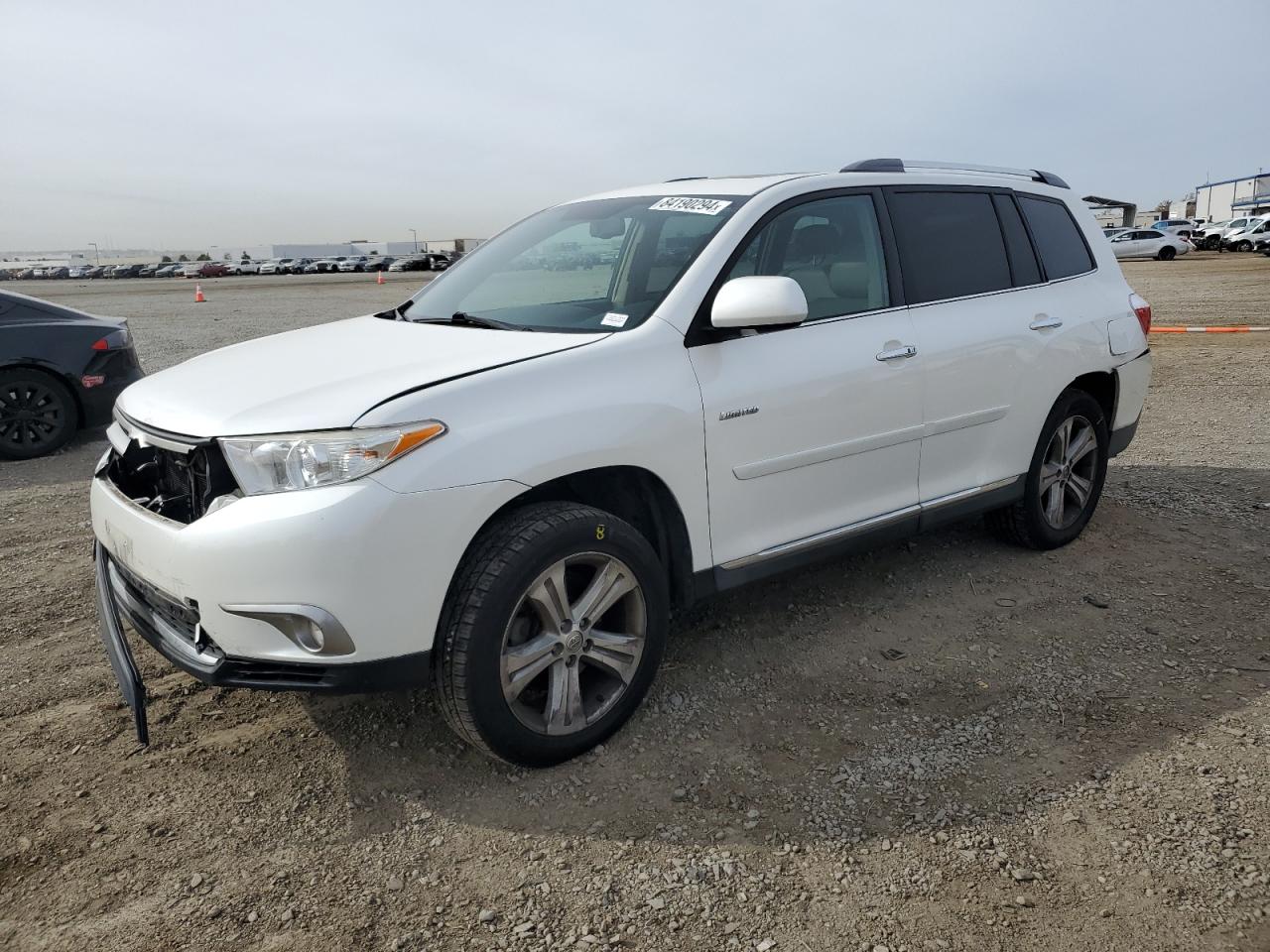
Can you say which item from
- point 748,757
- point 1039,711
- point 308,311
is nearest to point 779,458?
point 748,757

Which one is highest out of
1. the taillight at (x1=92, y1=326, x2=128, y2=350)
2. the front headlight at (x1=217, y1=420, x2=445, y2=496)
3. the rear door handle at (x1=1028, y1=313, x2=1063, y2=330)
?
the taillight at (x1=92, y1=326, x2=128, y2=350)

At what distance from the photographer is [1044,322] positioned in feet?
14.7

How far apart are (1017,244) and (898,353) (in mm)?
1287

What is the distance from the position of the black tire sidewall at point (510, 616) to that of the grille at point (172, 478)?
0.80m

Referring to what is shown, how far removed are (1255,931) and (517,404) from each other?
2309mm

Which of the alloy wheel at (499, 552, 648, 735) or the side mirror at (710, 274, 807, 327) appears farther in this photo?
the side mirror at (710, 274, 807, 327)

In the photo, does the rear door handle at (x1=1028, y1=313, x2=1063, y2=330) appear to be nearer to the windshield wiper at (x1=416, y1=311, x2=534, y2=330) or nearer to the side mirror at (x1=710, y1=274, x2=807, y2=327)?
the side mirror at (x1=710, y1=274, x2=807, y2=327)

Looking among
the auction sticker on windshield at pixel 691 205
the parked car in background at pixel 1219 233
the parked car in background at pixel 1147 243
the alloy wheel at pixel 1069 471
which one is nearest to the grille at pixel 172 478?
the auction sticker on windshield at pixel 691 205

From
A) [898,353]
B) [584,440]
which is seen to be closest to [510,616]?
[584,440]

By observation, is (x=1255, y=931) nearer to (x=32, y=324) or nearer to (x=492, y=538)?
(x=492, y=538)

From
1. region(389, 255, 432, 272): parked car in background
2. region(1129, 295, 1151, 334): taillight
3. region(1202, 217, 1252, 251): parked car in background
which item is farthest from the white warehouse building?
region(1129, 295, 1151, 334): taillight

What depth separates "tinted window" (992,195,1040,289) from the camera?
4539 mm

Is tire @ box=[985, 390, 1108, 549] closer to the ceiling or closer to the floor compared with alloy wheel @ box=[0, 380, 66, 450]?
closer to the floor

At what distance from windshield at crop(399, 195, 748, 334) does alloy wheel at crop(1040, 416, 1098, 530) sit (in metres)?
2.25
